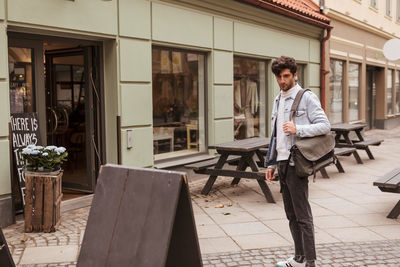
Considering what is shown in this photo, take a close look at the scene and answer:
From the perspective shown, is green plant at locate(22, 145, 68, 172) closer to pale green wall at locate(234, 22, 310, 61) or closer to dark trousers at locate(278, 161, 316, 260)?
dark trousers at locate(278, 161, 316, 260)

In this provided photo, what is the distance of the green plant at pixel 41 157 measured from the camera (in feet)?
→ 18.2

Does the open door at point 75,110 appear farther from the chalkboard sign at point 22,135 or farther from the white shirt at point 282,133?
the white shirt at point 282,133

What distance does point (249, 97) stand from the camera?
36.7 ft

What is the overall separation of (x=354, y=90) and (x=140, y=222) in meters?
16.0

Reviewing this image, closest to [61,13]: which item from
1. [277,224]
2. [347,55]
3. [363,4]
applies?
[277,224]

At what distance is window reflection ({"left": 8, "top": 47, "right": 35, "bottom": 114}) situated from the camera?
6215mm

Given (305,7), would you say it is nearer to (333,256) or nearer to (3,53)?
(3,53)

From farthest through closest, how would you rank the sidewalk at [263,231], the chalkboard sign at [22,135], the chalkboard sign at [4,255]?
the chalkboard sign at [22,135], the sidewalk at [263,231], the chalkboard sign at [4,255]

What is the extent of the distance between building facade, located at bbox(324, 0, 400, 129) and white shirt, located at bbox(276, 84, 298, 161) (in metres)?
10.8

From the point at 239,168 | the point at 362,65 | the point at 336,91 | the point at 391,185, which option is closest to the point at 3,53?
the point at 239,168

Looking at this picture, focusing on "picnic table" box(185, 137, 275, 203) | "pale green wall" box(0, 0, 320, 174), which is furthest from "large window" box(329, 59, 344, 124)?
"picnic table" box(185, 137, 275, 203)

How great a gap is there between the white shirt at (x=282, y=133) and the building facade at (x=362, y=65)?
1081 cm

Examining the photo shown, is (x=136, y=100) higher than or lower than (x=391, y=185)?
higher

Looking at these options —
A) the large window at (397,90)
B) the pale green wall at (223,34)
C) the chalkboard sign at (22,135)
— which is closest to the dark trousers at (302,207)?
the chalkboard sign at (22,135)
